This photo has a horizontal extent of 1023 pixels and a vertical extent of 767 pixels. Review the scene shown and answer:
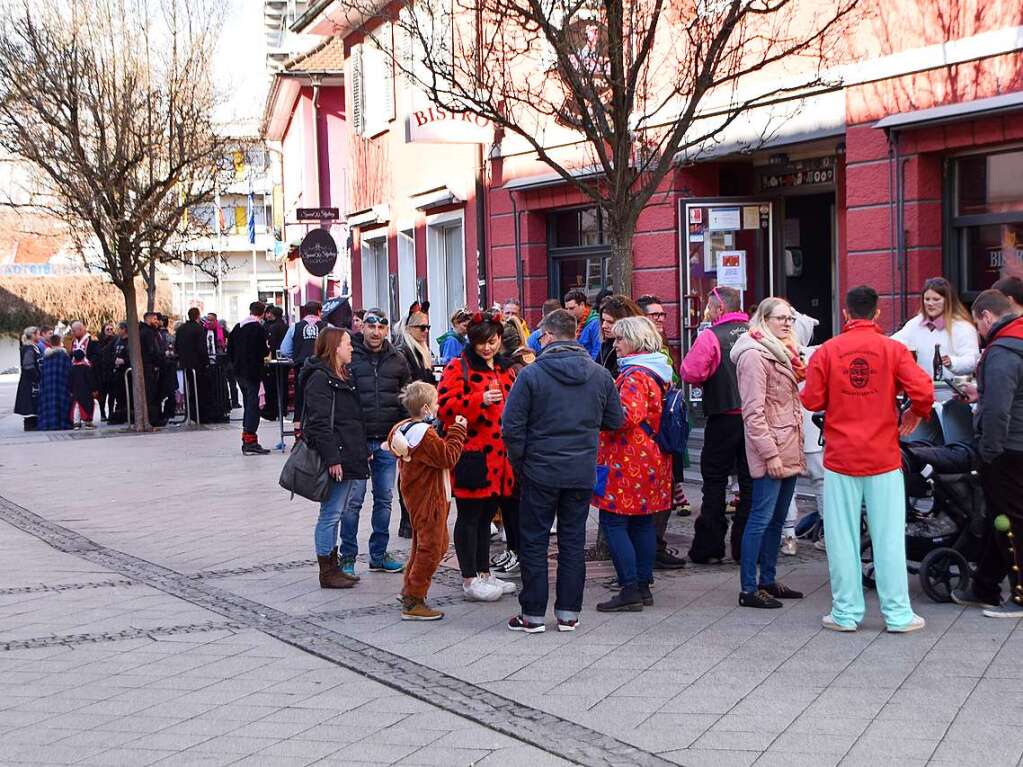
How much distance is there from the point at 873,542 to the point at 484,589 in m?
2.28

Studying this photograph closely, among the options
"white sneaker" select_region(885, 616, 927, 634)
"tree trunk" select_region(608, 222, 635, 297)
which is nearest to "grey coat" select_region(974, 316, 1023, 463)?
→ "white sneaker" select_region(885, 616, 927, 634)

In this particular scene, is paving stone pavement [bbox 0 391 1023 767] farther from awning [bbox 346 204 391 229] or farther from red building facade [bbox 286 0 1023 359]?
awning [bbox 346 204 391 229]

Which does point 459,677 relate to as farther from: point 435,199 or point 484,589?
point 435,199

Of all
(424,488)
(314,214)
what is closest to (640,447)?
(424,488)

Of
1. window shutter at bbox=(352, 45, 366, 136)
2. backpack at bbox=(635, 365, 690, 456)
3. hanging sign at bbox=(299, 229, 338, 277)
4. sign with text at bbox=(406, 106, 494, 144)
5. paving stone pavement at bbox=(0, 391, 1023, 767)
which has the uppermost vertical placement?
window shutter at bbox=(352, 45, 366, 136)

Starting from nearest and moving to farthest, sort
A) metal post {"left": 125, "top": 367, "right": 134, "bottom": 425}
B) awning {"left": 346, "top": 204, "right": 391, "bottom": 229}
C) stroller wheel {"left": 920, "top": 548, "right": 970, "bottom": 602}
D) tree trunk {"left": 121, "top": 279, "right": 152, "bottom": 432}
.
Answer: stroller wheel {"left": 920, "top": 548, "right": 970, "bottom": 602} → tree trunk {"left": 121, "top": 279, "right": 152, "bottom": 432} → metal post {"left": 125, "top": 367, "right": 134, "bottom": 425} → awning {"left": 346, "top": 204, "right": 391, "bottom": 229}

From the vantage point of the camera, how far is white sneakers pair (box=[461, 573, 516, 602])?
806cm

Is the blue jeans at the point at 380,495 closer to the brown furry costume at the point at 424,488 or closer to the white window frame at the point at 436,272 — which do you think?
the brown furry costume at the point at 424,488

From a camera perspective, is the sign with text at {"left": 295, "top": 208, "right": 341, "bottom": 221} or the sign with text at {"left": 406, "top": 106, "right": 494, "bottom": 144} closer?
the sign with text at {"left": 406, "top": 106, "right": 494, "bottom": 144}

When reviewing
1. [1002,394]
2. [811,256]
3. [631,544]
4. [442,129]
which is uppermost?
[442,129]

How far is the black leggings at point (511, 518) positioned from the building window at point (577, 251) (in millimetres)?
8757

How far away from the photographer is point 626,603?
763 centimetres

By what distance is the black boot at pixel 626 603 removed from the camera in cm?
763

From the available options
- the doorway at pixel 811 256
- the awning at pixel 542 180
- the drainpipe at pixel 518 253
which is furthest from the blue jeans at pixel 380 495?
the drainpipe at pixel 518 253
